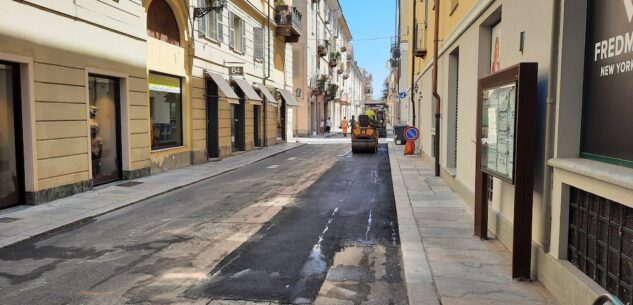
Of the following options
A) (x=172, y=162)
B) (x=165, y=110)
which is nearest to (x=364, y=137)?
(x=172, y=162)

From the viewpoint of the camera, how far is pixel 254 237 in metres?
6.84

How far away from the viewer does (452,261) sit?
5.52 meters

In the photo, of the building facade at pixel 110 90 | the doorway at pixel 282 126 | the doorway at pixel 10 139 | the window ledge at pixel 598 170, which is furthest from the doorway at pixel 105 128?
the doorway at pixel 282 126

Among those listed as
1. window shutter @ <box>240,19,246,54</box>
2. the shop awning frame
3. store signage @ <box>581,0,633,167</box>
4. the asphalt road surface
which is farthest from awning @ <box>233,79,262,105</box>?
store signage @ <box>581,0,633,167</box>

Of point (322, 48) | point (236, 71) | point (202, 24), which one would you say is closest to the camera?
point (202, 24)

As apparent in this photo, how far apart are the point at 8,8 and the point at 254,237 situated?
590 centimetres

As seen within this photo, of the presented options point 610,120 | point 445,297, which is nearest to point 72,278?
point 445,297

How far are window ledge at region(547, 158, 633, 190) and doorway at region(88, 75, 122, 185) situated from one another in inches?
392

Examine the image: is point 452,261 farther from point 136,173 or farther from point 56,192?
point 136,173

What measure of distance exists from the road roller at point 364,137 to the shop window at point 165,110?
8575 mm

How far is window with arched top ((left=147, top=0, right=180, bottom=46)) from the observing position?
→ 14.0 metres

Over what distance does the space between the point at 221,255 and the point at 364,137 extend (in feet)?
54.2

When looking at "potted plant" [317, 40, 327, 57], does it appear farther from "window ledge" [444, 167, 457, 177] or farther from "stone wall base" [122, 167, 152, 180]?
"window ledge" [444, 167, 457, 177]

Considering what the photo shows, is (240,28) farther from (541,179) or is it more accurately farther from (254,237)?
(541,179)
